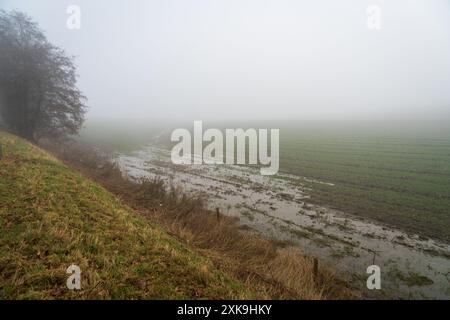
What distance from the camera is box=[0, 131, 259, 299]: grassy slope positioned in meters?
5.60

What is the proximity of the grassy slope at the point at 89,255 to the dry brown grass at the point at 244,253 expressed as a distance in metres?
1.14

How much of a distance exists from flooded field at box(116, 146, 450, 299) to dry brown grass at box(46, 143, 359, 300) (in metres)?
1.26

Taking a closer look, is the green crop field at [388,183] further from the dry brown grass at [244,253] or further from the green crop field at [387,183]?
the dry brown grass at [244,253]

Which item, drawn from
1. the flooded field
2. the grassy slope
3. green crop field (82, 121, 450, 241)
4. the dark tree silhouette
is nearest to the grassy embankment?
the grassy slope

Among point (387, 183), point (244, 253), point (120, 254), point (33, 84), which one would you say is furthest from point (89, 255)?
point (33, 84)

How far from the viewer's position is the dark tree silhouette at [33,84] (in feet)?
81.5

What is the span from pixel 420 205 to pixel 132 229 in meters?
16.9

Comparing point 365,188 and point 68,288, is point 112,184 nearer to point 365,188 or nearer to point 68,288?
point 68,288

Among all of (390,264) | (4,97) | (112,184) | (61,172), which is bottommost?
(390,264)

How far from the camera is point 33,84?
25.9m

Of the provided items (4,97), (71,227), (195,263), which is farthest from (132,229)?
(4,97)

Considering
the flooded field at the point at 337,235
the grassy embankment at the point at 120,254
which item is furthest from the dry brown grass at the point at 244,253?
the flooded field at the point at 337,235

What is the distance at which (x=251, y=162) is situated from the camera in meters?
33.2

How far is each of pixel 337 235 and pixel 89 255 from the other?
37.0ft
